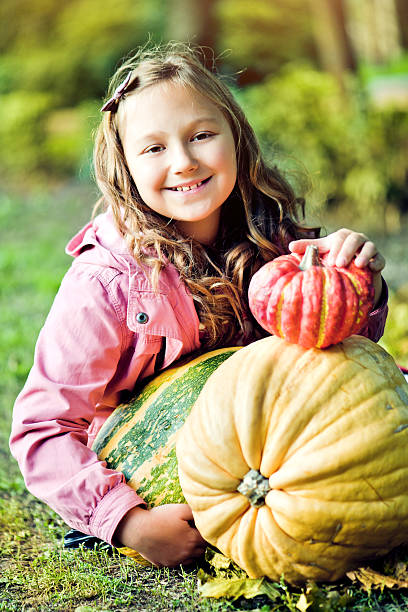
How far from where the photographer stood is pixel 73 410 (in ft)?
8.60

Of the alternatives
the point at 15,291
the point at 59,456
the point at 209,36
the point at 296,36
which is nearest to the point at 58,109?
the point at 209,36

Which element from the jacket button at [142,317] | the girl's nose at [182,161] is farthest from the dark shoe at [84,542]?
the girl's nose at [182,161]

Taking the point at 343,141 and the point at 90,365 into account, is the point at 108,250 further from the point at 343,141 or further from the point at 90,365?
the point at 343,141

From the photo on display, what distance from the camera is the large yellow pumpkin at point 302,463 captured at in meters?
2.08

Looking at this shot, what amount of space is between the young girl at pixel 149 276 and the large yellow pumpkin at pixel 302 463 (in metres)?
0.30

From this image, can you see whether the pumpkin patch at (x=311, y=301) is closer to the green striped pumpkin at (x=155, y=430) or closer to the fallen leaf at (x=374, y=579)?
the green striped pumpkin at (x=155, y=430)

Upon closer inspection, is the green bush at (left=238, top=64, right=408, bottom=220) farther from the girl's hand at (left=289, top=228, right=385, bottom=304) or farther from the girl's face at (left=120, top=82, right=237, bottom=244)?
the girl's hand at (left=289, top=228, right=385, bottom=304)

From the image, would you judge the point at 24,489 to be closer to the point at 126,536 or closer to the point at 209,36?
the point at 126,536

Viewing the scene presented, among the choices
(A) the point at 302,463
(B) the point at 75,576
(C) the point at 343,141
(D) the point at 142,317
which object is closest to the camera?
(A) the point at 302,463

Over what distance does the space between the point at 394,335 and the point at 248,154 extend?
2238 mm

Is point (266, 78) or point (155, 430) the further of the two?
point (266, 78)

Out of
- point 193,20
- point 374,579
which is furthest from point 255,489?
point 193,20

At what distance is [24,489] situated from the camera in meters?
3.48

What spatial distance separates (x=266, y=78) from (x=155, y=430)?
28.0 feet
